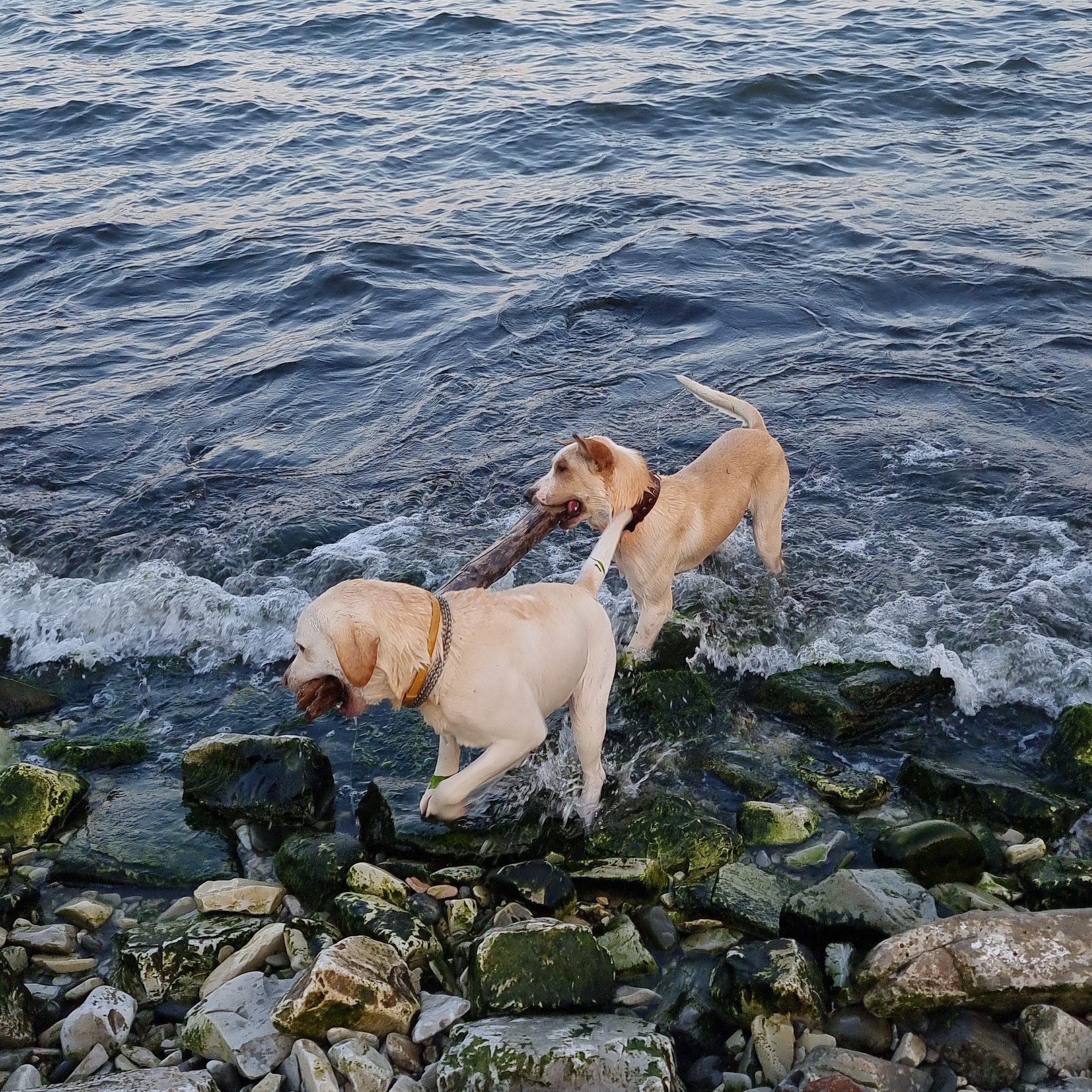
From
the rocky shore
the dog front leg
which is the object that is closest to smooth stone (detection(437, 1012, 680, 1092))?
the rocky shore

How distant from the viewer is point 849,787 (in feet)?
18.5

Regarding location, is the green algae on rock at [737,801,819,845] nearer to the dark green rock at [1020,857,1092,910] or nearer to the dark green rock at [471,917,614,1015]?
the dark green rock at [1020,857,1092,910]

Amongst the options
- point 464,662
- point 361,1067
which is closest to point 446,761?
point 464,662

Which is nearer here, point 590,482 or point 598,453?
point 598,453

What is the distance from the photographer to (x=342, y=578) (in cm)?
812

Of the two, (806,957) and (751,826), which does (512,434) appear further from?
(806,957)

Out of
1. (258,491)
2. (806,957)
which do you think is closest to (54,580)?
(258,491)

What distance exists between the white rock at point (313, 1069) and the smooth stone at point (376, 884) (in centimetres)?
96

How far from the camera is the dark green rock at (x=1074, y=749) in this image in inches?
224

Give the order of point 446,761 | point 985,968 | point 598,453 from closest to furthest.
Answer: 1. point 985,968
2. point 446,761
3. point 598,453

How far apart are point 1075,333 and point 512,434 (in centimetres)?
561

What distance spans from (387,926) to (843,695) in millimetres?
2966

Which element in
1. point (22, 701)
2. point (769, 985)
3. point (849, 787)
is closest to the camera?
point (769, 985)

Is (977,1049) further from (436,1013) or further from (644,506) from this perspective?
(644,506)
